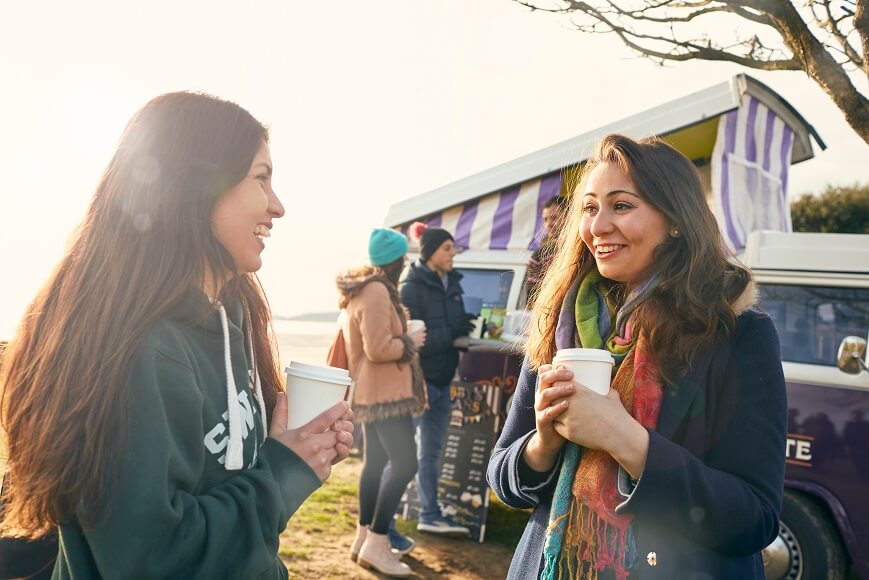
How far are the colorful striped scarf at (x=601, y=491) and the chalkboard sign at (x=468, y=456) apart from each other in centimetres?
398

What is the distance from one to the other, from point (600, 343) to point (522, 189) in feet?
17.2

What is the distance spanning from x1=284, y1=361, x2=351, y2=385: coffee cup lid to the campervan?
2.97 feet

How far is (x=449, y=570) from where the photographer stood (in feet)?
16.5

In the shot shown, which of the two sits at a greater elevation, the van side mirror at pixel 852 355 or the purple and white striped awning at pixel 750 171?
the purple and white striped awning at pixel 750 171

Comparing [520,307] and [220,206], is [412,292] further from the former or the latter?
[220,206]

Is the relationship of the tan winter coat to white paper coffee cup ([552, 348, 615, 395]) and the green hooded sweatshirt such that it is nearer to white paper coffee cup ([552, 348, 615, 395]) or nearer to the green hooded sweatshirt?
the green hooded sweatshirt

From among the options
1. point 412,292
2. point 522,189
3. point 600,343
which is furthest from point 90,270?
point 522,189

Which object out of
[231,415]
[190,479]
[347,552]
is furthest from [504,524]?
[190,479]

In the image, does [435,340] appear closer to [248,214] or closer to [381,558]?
[381,558]

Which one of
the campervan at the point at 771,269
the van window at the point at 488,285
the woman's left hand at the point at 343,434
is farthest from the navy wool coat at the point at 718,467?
the van window at the point at 488,285

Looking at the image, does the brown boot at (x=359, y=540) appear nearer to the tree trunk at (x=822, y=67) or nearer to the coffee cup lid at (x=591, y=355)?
the coffee cup lid at (x=591, y=355)

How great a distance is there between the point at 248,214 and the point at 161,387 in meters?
Answer: 0.47

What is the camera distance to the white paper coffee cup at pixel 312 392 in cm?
174

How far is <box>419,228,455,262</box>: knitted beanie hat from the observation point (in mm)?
5578
